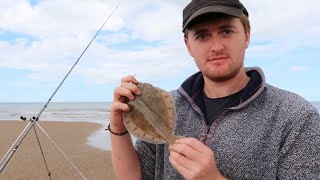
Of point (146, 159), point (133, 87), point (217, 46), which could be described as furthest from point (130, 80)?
point (146, 159)

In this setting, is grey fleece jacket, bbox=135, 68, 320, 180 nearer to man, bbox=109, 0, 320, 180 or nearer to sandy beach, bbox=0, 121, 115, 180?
man, bbox=109, 0, 320, 180

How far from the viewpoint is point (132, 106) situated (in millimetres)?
3307

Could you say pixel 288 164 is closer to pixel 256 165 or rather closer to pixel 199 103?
pixel 256 165

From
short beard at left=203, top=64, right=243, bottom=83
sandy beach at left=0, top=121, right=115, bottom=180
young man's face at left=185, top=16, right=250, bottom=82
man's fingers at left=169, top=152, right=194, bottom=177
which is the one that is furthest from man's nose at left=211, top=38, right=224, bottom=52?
sandy beach at left=0, top=121, right=115, bottom=180

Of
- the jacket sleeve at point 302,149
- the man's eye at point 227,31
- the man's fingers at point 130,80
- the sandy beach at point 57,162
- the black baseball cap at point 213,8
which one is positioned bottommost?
the jacket sleeve at point 302,149

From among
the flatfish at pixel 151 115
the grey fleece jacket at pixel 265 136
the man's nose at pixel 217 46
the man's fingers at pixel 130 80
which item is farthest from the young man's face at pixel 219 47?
the man's fingers at pixel 130 80

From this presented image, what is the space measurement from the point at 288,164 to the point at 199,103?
101 cm

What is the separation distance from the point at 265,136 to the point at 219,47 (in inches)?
32.5

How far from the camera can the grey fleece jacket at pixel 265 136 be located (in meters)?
3.03

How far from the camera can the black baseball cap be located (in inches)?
130

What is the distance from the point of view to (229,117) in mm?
3379

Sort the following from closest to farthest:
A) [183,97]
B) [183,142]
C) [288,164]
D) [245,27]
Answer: [183,142] → [288,164] → [245,27] → [183,97]

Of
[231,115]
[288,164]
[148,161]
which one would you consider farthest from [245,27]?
[148,161]

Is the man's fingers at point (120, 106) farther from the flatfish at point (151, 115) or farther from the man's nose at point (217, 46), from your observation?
the man's nose at point (217, 46)
